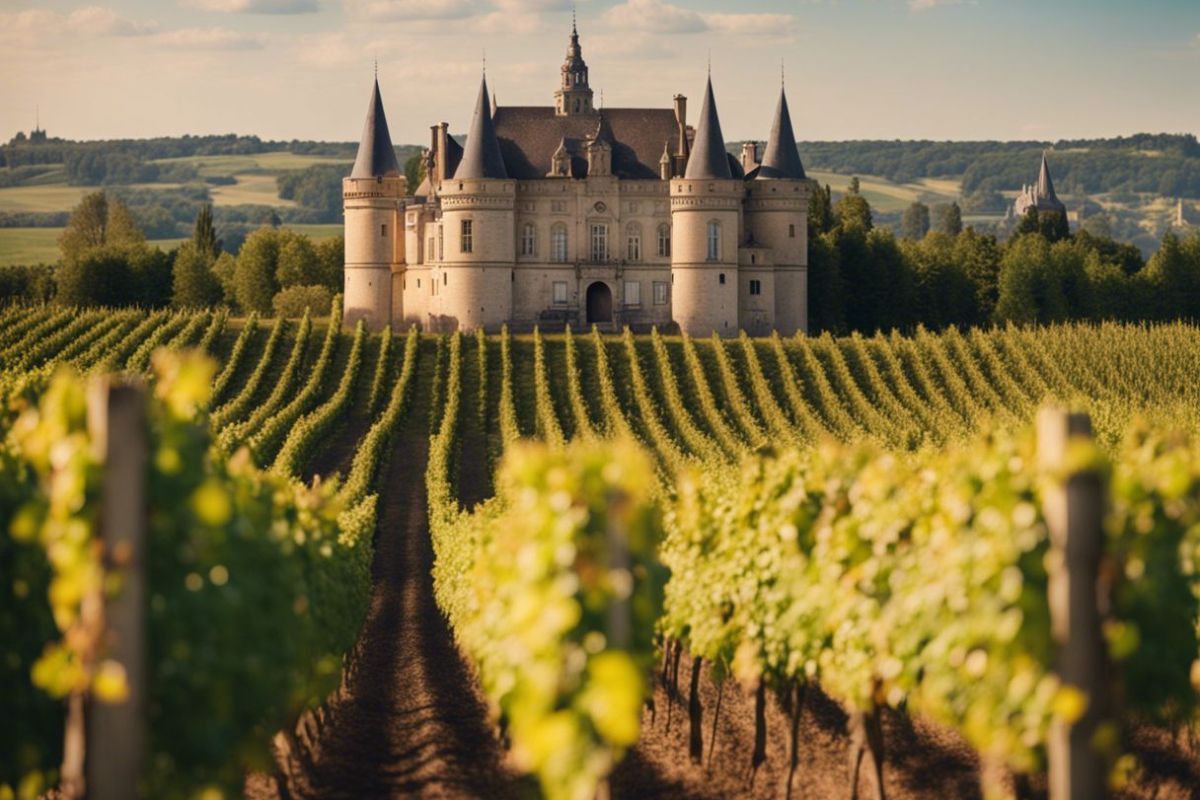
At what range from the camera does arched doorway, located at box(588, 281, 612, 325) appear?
7506 centimetres

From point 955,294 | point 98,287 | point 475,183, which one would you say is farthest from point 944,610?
point 98,287

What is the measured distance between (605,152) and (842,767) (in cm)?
5591

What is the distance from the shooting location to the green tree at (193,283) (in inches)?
3691

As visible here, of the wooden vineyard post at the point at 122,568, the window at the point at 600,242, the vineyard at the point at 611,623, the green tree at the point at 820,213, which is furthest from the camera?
the green tree at the point at 820,213

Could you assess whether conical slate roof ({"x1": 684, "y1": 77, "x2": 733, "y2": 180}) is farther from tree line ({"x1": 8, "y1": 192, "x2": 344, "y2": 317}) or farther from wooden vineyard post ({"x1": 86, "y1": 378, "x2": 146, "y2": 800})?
wooden vineyard post ({"x1": 86, "y1": 378, "x2": 146, "y2": 800})

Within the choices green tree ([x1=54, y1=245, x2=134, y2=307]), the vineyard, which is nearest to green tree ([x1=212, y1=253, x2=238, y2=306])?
green tree ([x1=54, y1=245, x2=134, y2=307])

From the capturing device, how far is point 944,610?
12.0 m

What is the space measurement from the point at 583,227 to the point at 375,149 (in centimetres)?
905

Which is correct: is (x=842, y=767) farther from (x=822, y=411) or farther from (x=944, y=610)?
(x=822, y=411)

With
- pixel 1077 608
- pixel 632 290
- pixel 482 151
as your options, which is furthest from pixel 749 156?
pixel 1077 608

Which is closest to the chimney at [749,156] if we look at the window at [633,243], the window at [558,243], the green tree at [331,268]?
the window at [633,243]

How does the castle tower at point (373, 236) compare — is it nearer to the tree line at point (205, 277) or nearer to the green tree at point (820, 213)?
the tree line at point (205, 277)

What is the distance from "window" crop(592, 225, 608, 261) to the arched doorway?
3.63 ft

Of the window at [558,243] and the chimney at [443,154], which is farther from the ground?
the chimney at [443,154]
